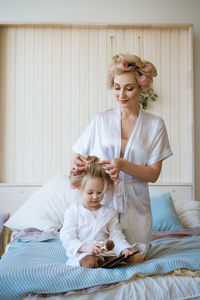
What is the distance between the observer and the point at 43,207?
2.66 meters

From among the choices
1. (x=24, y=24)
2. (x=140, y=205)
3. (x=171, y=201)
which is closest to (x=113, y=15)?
(x=24, y=24)

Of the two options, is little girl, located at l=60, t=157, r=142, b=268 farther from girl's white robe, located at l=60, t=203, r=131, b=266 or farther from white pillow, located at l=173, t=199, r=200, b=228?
white pillow, located at l=173, t=199, r=200, b=228

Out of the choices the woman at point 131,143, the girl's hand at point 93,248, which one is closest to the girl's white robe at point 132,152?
the woman at point 131,143

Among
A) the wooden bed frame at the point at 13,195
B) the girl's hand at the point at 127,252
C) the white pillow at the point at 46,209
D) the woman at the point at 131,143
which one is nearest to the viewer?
the girl's hand at the point at 127,252

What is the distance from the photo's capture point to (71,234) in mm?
1617

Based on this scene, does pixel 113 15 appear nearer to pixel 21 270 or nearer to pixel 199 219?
pixel 199 219

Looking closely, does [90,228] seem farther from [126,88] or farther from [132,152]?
[126,88]

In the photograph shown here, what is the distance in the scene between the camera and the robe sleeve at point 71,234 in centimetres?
156

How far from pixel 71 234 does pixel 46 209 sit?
1060 mm

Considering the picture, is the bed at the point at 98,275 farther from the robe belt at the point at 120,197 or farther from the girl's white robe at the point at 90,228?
the robe belt at the point at 120,197

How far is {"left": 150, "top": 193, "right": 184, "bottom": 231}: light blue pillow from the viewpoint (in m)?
2.55

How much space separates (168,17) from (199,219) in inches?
69.6

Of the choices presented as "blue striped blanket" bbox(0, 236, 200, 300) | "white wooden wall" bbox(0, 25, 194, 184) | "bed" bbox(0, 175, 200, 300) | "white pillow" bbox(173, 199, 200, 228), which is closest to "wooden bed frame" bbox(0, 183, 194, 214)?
"white wooden wall" bbox(0, 25, 194, 184)

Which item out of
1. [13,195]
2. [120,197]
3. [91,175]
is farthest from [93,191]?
[13,195]
